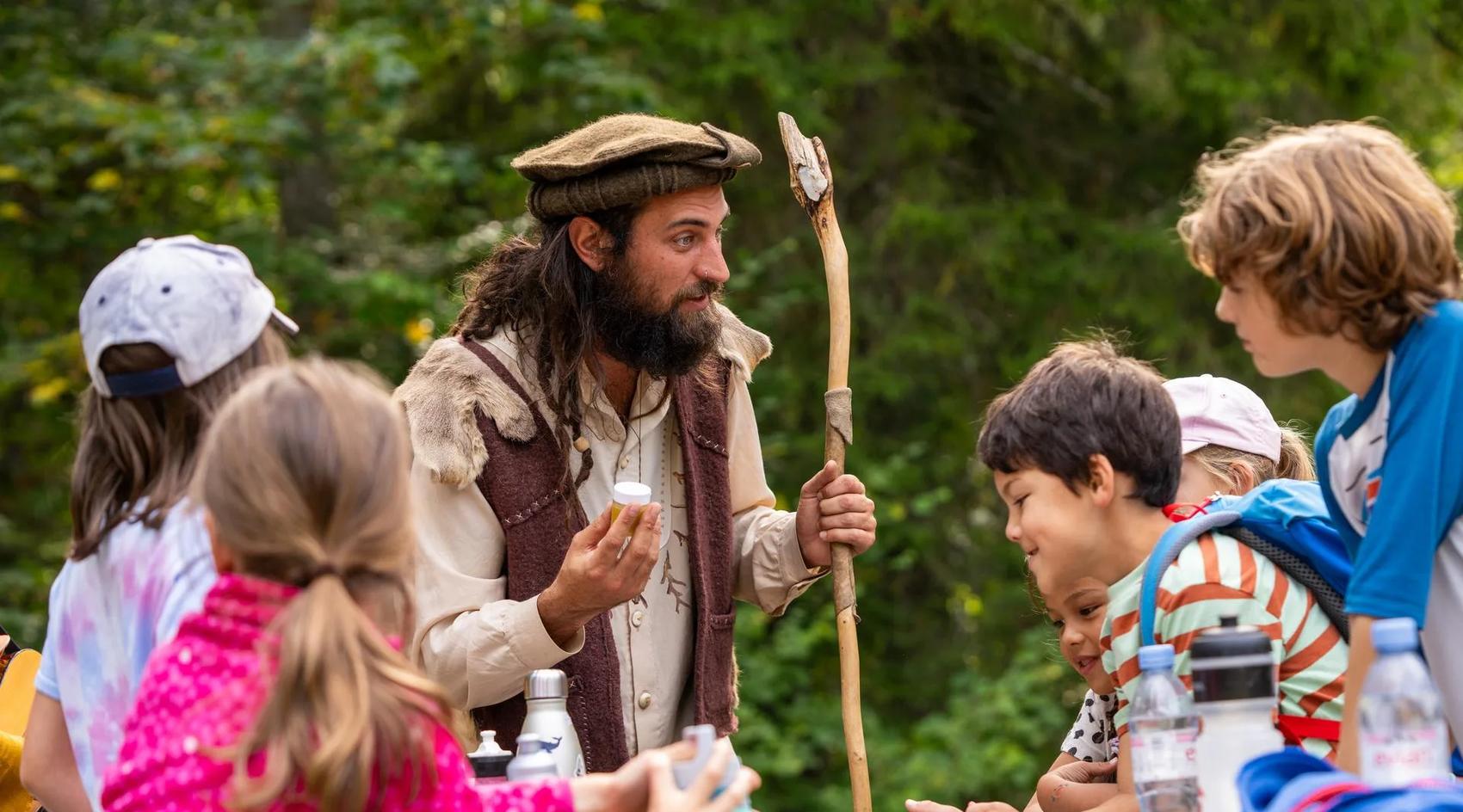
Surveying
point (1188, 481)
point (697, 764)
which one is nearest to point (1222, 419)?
point (1188, 481)

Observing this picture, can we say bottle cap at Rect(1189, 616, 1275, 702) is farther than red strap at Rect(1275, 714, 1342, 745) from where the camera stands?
No

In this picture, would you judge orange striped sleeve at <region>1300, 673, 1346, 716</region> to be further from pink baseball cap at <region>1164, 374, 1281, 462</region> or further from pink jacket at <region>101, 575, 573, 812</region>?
pink jacket at <region>101, 575, 573, 812</region>

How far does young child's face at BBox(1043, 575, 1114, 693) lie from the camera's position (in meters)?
2.87

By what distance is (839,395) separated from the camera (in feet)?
11.7

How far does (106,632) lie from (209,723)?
0.56m

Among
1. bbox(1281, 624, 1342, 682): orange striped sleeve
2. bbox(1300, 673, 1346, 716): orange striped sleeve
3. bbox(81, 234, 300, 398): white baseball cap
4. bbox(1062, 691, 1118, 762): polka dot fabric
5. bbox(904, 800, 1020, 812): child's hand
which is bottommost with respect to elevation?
bbox(904, 800, 1020, 812): child's hand

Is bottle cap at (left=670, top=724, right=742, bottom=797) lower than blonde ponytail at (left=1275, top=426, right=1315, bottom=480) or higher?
lower

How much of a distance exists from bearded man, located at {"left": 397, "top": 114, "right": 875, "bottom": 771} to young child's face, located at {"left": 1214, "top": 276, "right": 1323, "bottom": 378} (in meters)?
1.33

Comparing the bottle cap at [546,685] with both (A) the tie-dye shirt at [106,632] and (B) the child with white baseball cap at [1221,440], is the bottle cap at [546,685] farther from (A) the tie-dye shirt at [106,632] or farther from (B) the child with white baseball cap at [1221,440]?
(B) the child with white baseball cap at [1221,440]

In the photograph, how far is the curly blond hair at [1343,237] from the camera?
7.11ft

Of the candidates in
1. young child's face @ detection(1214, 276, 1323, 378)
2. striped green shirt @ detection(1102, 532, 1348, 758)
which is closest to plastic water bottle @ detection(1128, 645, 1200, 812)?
striped green shirt @ detection(1102, 532, 1348, 758)

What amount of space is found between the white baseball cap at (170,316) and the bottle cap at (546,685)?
2.62 ft

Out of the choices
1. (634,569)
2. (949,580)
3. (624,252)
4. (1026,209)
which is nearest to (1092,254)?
(1026,209)

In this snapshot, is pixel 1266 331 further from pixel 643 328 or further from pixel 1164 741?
pixel 643 328
